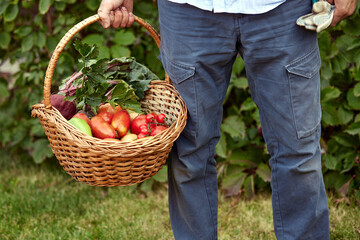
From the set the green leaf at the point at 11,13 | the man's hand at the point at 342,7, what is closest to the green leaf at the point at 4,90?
the green leaf at the point at 11,13

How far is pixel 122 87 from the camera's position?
1702 mm

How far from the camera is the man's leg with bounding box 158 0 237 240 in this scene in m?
1.52

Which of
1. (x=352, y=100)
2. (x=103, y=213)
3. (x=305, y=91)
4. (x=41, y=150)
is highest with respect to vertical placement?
(x=305, y=91)

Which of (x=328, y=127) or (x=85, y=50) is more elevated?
(x=85, y=50)

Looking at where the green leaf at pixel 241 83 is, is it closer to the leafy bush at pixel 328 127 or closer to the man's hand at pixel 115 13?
the leafy bush at pixel 328 127

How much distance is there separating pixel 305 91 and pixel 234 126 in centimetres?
113

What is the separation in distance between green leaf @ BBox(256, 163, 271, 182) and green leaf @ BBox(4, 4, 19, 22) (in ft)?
5.57

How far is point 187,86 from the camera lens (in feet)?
5.26

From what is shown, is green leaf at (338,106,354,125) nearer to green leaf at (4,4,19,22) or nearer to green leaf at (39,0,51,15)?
green leaf at (39,0,51,15)

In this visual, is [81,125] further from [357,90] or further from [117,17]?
[357,90]

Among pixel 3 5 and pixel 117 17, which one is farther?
pixel 3 5

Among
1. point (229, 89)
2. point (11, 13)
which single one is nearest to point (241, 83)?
point (229, 89)

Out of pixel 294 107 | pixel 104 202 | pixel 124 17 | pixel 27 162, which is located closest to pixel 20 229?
pixel 104 202

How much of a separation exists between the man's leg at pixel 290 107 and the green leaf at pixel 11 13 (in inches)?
66.4
